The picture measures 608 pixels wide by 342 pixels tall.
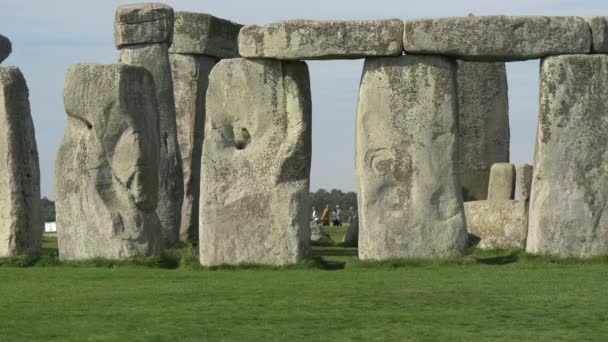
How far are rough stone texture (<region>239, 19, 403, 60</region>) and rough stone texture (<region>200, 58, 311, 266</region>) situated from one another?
0.38 meters

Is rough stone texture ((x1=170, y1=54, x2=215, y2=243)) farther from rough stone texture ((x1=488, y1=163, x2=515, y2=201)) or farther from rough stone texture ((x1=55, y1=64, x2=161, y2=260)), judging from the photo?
rough stone texture ((x1=55, y1=64, x2=161, y2=260))

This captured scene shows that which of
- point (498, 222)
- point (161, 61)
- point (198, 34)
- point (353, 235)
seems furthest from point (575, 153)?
point (198, 34)

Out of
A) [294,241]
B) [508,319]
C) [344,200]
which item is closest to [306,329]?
[508,319]

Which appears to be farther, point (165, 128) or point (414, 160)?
point (165, 128)

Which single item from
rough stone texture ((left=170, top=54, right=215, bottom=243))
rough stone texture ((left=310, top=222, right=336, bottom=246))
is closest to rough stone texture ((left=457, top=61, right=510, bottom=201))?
rough stone texture ((left=310, top=222, right=336, bottom=246))

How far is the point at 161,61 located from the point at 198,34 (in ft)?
6.72

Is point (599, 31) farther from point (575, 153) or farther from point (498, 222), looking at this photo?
point (498, 222)

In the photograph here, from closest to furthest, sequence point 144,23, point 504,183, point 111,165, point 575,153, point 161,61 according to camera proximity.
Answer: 1. point 575,153
2. point 111,165
3. point 144,23
4. point 161,61
5. point 504,183

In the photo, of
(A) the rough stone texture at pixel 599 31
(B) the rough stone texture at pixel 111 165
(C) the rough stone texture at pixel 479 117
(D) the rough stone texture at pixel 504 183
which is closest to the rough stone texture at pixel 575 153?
(A) the rough stone texture at pixel 599 31

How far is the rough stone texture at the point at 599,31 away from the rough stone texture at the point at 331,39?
2362mm

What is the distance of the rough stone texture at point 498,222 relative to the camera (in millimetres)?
23984

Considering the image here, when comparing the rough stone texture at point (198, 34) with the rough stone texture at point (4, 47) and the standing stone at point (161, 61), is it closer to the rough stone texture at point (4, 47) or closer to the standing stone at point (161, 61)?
the standing stone at point (161, 61)

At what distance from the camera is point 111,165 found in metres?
20.9

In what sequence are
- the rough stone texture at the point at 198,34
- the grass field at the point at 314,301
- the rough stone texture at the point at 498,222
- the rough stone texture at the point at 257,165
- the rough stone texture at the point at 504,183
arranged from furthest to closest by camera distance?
the rough stone texture at the point at 198,34, the rough stone texture at the point at 504,183, the rough stone texture at the point at 498,222, the rough stone texture at the point at 257,165, the grass field at the point at 314,301
